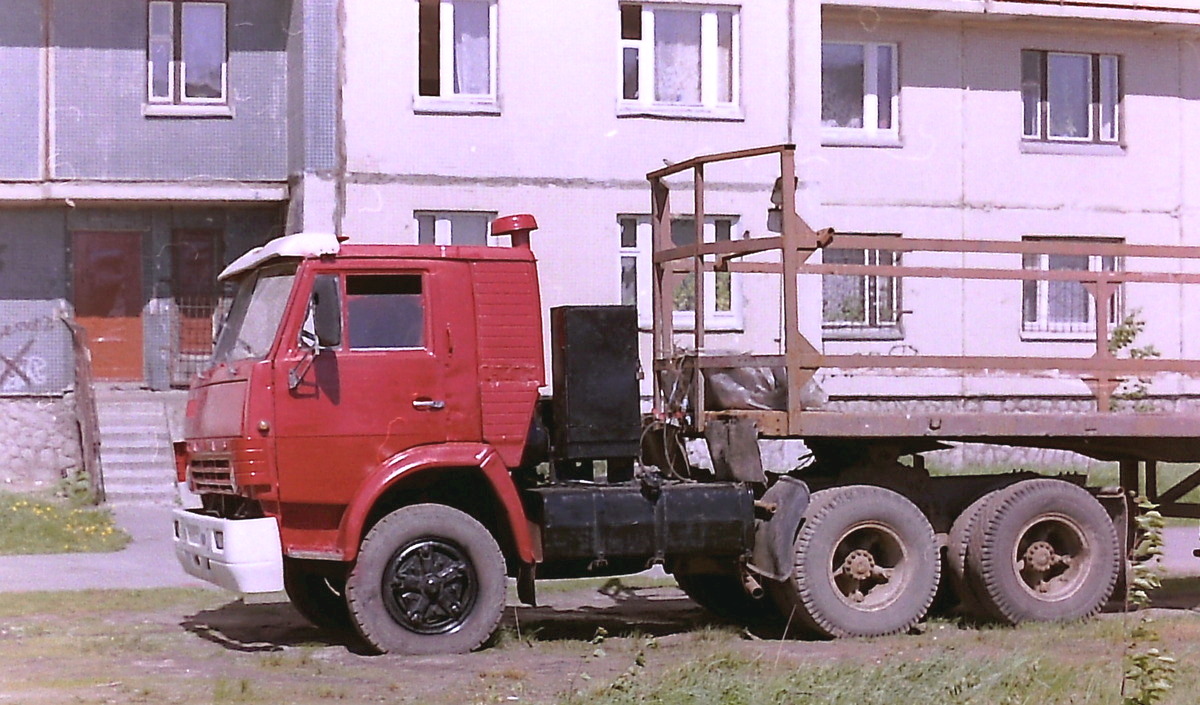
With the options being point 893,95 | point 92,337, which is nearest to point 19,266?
point 92,337

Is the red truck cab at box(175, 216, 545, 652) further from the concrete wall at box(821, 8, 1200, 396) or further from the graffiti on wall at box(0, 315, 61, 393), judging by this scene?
the concrete wall at box(821, 8, 1200, 396)

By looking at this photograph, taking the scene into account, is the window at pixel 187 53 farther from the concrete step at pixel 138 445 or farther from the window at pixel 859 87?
the window at pixel 859 87

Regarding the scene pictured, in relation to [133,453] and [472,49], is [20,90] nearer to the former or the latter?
[133,453]

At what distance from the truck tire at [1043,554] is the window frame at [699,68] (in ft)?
40.8

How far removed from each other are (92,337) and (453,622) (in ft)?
51.9

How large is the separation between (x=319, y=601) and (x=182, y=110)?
13.7m

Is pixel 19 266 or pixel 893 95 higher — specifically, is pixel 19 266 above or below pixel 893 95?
below

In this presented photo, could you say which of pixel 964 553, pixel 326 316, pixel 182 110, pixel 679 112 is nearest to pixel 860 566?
pixel 964 553

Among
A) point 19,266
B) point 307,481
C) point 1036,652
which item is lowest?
point 1036,652

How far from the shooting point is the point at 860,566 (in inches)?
459

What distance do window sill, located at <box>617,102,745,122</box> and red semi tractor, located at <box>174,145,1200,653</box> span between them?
1155 centimetres

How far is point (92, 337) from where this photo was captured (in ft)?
83.4

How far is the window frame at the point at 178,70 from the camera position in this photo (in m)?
24.7

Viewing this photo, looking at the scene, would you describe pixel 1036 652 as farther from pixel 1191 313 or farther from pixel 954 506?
pixel 1191 313
